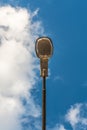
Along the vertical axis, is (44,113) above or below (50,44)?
below

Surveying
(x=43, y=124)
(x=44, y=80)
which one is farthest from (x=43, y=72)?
(x=43, y=124)

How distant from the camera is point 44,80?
46.2 feet

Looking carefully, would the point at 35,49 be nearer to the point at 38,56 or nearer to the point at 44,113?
the point at 38,56

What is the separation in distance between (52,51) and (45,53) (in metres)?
0.20

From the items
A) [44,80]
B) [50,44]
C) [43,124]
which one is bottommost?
[43,124]

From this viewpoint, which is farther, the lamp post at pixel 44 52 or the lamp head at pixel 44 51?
the lamp head at pixel 44 51

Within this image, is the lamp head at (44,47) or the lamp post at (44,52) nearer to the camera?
the lamp post at (44,52)

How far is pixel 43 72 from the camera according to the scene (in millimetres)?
14203

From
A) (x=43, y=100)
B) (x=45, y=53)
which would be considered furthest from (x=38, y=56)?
(x=43, y=100)

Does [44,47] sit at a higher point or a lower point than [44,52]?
higher

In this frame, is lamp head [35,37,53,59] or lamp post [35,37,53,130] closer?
lamp post [35,37,53,130]

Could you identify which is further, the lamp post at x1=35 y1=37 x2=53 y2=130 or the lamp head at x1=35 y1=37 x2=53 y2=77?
the lamp head at x1=35 y1=37 x2=53 y2=77

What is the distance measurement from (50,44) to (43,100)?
1.46m

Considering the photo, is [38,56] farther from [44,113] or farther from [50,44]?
[44,113]
